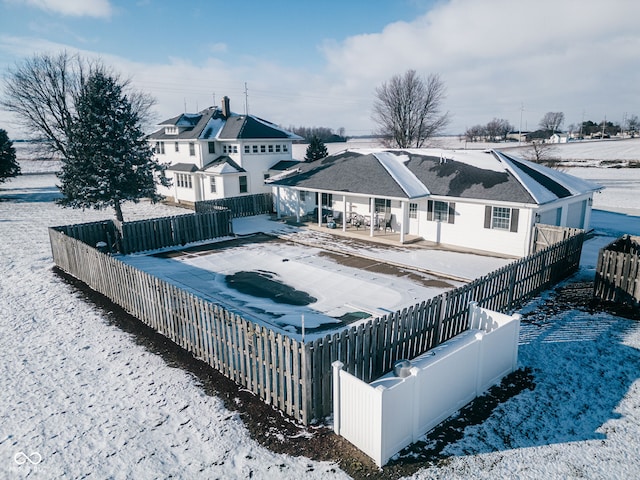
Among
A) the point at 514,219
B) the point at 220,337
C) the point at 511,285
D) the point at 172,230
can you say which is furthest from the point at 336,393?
the point at 172,230

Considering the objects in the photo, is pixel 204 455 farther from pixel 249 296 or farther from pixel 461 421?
pixel 249 296

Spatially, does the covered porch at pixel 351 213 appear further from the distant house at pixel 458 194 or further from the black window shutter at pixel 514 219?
the black window shutter at pixel 514 219

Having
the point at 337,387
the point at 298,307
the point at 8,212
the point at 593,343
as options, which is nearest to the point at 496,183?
the point at 593,343

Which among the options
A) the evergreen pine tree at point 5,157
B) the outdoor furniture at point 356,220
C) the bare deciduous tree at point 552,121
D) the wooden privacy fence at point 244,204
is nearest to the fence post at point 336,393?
the outdoor furniture at point 356,220

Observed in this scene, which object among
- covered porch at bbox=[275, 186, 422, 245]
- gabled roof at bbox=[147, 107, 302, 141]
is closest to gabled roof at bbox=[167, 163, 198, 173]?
gabled roof at bbox=[147, 107, 302, 141]

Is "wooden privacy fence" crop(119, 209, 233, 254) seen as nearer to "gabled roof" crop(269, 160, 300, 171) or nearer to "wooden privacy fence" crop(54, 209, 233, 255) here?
"wooden privacy fence" crop(54, 209, 233, 255)

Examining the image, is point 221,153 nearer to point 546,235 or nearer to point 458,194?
point 458,194
